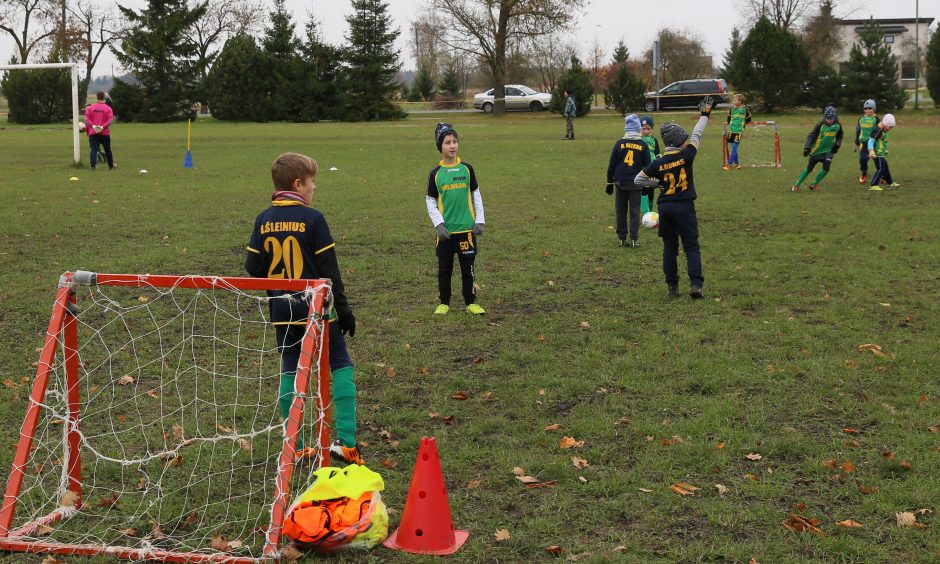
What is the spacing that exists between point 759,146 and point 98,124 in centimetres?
1836

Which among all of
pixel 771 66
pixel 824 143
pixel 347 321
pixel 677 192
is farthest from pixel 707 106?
pixel 771 66

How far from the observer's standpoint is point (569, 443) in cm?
578

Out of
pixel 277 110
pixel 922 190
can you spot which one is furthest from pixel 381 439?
pixel 277 110

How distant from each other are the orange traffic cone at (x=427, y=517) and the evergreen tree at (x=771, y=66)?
46844mm

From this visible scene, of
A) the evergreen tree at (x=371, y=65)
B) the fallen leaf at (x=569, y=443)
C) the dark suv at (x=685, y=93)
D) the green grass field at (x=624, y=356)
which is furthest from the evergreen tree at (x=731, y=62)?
the fallen leaf at (x=569, y=443)

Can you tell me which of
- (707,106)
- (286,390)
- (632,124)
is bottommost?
(286,390)

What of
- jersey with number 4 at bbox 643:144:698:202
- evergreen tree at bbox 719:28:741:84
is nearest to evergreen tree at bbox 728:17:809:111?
evergreen tree at bbox 719:28:741:84

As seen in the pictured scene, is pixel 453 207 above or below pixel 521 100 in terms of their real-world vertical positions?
below

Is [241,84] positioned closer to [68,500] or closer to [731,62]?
[731,62]

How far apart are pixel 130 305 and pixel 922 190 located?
15.5 m

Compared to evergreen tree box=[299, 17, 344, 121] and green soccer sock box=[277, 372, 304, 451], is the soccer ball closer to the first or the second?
green soccer sock box=[277, 372, 304, 451]

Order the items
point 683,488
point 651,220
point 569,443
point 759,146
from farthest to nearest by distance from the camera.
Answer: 1. point 759,146
2. point 651,220
3. point 569,443
4. point 683,488

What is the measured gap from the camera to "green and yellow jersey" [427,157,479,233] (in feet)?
28.6

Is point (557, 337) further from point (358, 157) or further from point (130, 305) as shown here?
point (358, 157)
